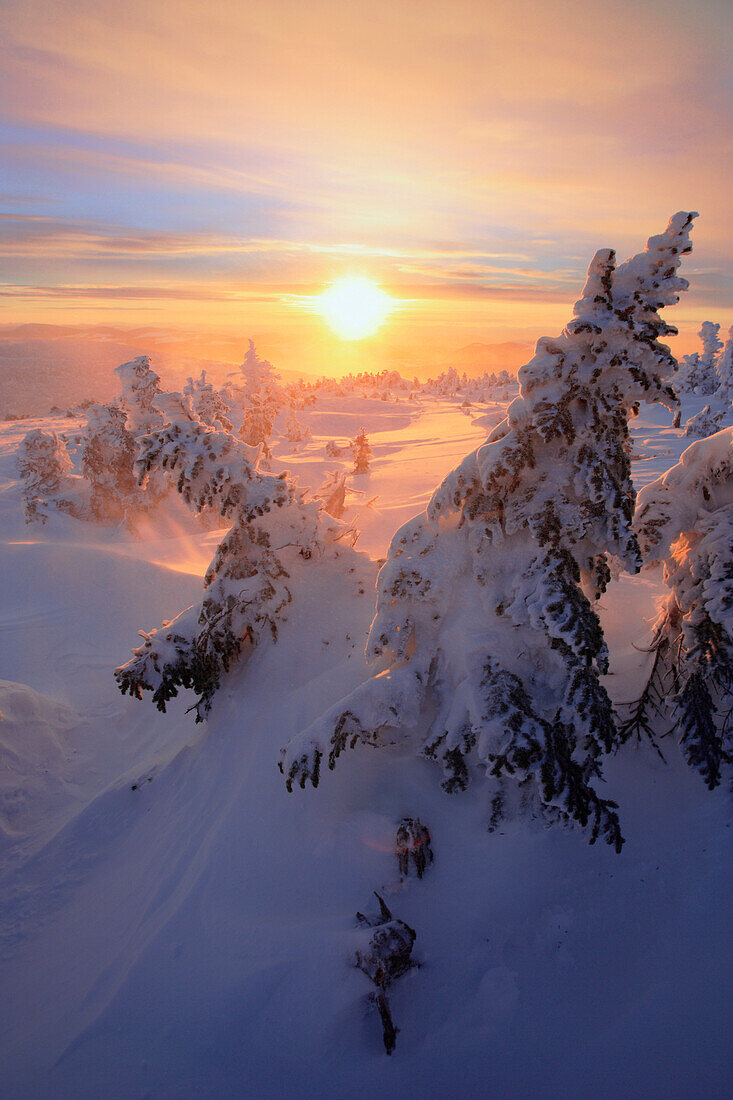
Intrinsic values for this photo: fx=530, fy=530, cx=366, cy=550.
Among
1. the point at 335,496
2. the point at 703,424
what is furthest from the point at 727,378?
the point at 335,496

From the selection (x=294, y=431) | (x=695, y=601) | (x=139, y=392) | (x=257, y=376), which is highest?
(x=257, y=376)

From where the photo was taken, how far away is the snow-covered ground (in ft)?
15.1

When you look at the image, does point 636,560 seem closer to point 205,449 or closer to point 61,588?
point 205,449

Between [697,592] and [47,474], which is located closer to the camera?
[697,592]

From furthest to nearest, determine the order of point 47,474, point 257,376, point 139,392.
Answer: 1. point 257,376
2. point 47,474
3. point 139,392

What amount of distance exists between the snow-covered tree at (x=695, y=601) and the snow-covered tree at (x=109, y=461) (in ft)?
77.4

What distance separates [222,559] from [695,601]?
6506 mm

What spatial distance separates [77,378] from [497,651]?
112m

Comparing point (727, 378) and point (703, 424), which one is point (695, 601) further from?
point (727, 378)

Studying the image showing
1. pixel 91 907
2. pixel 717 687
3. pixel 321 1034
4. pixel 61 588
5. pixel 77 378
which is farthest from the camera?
pixel 77 378

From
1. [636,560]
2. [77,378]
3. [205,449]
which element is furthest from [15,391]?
[636,560]

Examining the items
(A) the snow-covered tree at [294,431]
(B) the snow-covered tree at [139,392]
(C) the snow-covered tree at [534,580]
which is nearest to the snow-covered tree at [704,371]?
(A) the snow-covered tree at [294,431]

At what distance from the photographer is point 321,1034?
185 inches

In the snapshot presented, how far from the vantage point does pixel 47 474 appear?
26.0 m
